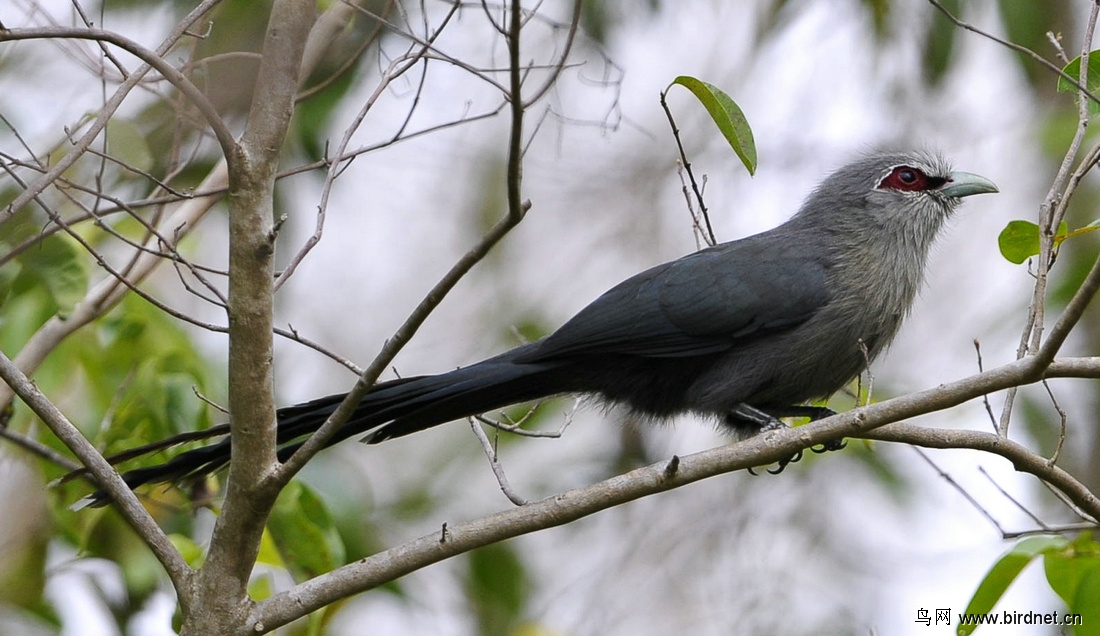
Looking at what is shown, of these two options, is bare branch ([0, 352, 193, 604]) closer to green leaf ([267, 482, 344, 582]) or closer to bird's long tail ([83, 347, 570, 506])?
bird's long tail ([83, 347, 570, 506])

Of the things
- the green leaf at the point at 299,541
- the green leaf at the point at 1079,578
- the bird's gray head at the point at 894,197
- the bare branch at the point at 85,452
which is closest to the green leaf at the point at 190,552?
the green leaf at the point at 299,541

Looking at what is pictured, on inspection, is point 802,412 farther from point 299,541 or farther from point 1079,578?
point 299,541

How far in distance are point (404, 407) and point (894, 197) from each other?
2341 millimetres

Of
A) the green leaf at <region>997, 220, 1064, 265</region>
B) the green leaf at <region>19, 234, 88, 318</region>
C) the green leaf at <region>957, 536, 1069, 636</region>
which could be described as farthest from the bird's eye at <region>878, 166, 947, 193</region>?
the green leaf at <region>19, 234, 88, 318</region>

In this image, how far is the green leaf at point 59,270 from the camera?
3.74 metres

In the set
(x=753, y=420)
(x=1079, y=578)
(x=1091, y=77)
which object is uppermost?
(x=1091, y=77)

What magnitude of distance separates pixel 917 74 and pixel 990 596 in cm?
577

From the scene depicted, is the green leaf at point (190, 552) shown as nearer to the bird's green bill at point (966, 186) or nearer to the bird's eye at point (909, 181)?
the bird's eye at point (909, 181)

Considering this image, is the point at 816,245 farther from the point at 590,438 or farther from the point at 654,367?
the point at 590,438

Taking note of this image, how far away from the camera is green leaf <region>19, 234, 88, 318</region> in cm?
374

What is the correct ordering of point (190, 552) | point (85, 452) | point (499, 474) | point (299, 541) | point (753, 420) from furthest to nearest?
point (753, 420), point (299, 541), point (190, 552), point (499, 474), point (85, 452)

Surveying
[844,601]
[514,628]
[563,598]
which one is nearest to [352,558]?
[514,628]

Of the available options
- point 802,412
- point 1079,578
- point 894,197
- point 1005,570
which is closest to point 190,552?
point 802,412

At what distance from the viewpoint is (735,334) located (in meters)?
4.33
